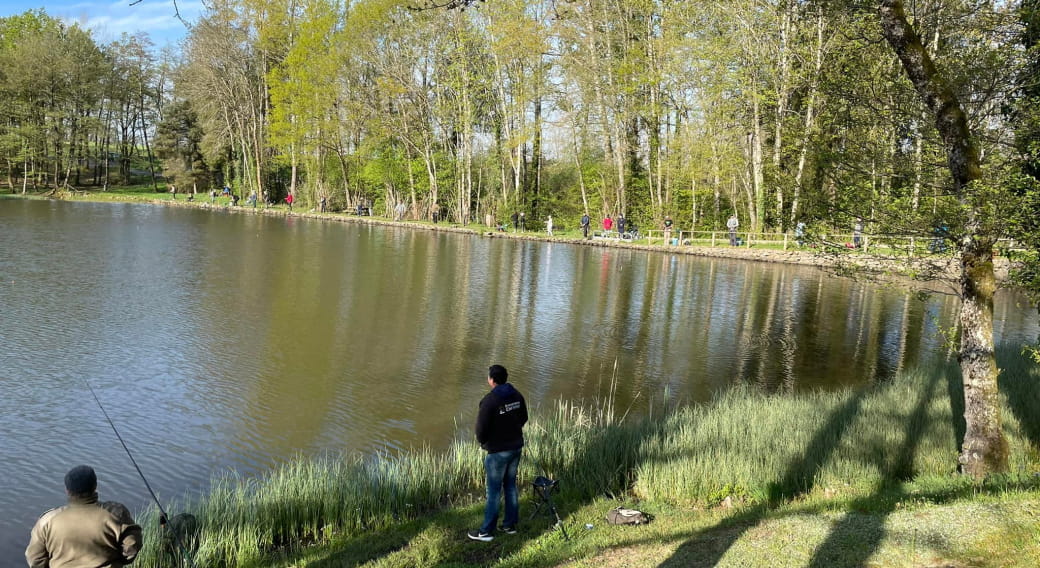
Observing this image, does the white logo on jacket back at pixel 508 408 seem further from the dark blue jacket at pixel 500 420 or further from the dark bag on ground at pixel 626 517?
the dark bag on ground at pixel 626 517

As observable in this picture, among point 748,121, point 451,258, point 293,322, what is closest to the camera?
point 293,322

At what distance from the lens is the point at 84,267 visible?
77.0ft

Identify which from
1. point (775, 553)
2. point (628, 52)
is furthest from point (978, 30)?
point (628, 52)

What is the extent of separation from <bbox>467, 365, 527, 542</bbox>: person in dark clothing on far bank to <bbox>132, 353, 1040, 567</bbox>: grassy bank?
22 centimetres

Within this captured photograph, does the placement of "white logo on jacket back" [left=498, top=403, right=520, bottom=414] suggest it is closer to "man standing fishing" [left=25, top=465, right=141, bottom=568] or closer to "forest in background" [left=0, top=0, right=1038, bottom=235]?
"man standing fishing" [left=25, top=465, right=141, bottom=568]

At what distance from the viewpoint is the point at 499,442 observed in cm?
686

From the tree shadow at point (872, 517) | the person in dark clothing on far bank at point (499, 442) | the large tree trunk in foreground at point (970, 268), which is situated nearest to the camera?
the tree shadow at point (872, 517)

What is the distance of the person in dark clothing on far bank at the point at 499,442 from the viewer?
678 centimetres

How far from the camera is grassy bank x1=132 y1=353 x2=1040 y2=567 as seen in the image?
608 cm

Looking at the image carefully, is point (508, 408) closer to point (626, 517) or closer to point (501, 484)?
point (501, 484)

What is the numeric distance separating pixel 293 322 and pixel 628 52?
29.9 metres

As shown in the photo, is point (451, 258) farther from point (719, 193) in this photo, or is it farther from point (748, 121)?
point (719, 193)

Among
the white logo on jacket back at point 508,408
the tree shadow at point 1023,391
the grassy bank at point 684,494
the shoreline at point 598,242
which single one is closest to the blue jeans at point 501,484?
the grassy bank at point 684,494

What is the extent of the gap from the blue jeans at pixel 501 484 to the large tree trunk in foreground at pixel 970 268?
A: 5199 millimetres
